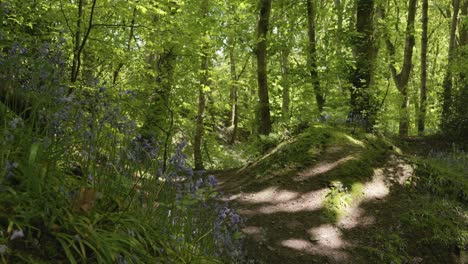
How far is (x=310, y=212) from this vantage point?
5949 millimetres

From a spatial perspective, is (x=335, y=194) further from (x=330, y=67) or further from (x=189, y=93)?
(x=189, y=93)

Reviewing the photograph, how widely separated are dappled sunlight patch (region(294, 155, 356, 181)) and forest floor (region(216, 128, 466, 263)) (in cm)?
2

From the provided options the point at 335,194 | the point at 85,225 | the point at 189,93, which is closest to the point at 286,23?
the point at 189,93

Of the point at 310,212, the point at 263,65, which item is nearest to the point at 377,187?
the point at 310,212

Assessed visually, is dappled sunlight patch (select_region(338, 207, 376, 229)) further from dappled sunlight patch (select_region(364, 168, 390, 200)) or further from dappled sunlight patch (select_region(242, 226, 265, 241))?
dappled sunlight patch (select_region(242, 226, 265, 241))

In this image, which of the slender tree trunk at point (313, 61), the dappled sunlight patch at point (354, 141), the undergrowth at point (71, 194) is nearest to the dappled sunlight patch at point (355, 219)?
the dappled sunlight patch at point (354, 141)

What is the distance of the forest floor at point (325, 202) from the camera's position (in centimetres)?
499

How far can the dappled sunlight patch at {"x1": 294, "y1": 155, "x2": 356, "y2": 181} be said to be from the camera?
6.93 m

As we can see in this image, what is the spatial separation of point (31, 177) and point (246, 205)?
4.47 metres

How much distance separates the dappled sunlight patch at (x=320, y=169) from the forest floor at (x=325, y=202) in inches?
0.7

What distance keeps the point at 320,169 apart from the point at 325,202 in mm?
1011

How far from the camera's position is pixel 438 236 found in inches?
208

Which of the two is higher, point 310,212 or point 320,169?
point 320,169

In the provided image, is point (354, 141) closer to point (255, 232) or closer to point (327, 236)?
point (327, 236)
